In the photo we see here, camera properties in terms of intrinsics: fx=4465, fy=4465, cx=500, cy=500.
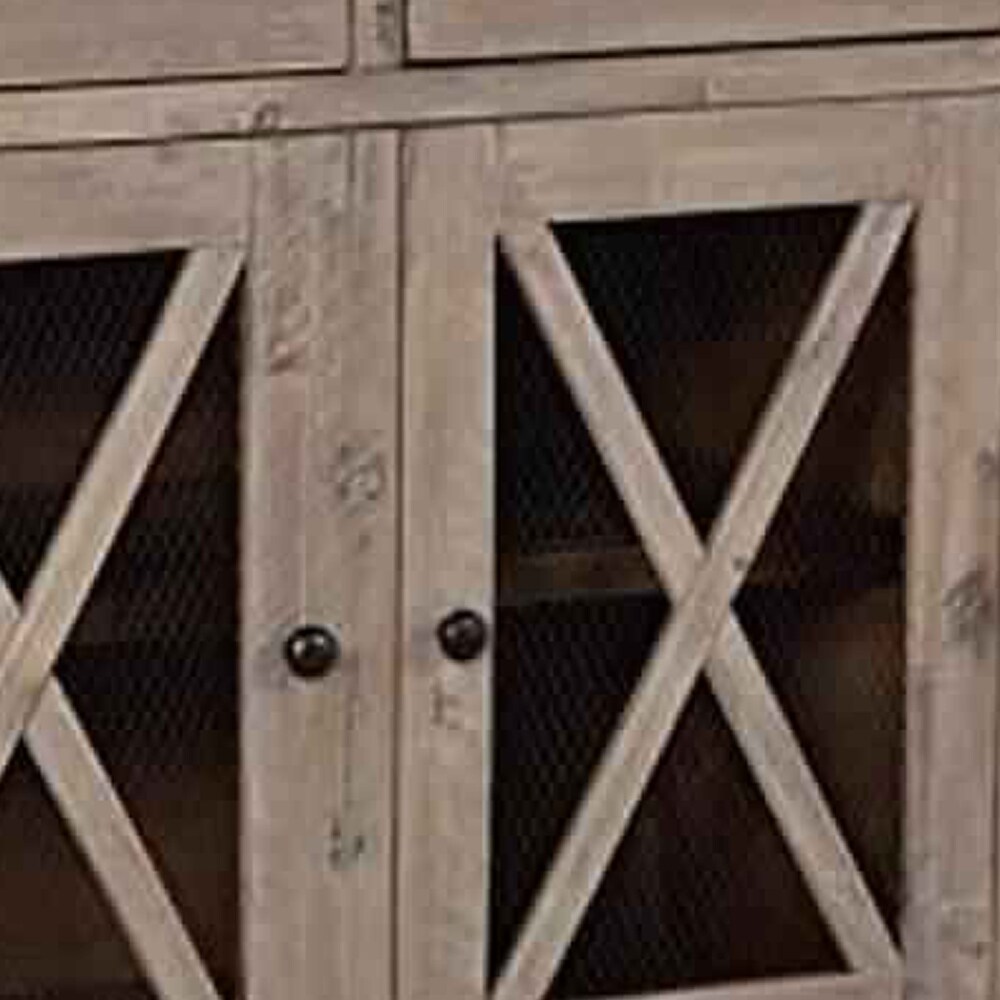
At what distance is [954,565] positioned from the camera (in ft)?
7.38

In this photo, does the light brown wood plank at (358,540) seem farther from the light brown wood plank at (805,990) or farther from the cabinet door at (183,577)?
the light brown wood plank at (805,990)

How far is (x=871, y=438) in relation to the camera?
A: 2.22 m

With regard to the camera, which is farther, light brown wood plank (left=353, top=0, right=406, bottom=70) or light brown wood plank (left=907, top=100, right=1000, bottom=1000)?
light brown wood plank (left=907, top=100, right=1000, bottom=1000)

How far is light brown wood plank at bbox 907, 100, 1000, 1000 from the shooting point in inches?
86.8

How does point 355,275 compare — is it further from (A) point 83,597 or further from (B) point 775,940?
(B) point 775,940

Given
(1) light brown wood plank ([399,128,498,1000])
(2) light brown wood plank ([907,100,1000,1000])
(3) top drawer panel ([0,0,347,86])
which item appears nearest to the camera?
(3) top drawer panel ([0,0,347,86])

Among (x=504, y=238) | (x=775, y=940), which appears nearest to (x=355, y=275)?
(x=504, y=238)

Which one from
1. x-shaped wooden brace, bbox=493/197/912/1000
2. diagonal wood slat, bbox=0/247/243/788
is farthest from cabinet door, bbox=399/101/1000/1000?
diagonal wood slat, bbox=0/247/243/788

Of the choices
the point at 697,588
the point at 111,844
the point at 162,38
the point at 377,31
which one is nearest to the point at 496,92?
the point at 377,31

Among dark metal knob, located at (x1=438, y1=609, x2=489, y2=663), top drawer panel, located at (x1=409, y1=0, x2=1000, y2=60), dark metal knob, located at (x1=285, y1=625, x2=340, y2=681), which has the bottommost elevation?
dark metal knob, located at (x1=285, y1=625, x2=340, y2=681)

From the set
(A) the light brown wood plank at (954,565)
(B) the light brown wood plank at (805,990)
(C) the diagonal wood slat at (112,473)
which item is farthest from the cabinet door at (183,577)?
(A) the light brown wood plank at (954,565)

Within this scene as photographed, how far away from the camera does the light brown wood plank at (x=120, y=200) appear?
6.62 feet

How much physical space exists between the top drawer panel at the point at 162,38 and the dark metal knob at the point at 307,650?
0.27 metres

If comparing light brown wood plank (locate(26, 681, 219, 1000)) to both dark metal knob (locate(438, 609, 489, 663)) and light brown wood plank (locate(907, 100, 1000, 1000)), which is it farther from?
light brown wood plank (locate(907, 100, 1000, 1000))
